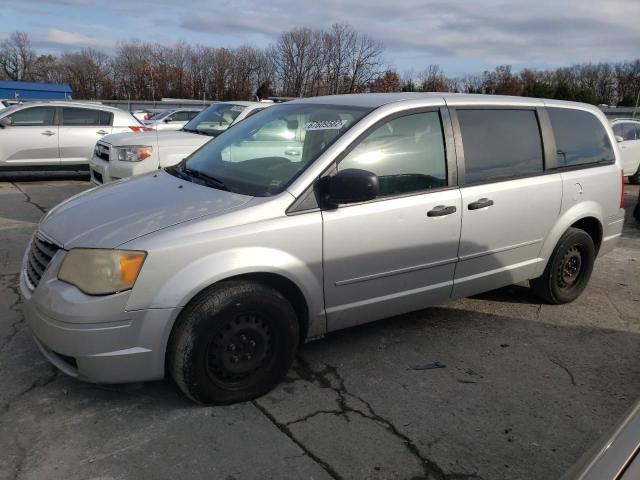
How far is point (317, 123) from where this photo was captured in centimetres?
360

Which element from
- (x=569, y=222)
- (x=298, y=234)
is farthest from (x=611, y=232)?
(x=298, y=234)

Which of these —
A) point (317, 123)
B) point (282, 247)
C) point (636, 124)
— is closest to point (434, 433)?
point (282, 247)

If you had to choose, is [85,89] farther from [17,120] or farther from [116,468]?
[116,468]

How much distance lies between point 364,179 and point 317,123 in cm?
78

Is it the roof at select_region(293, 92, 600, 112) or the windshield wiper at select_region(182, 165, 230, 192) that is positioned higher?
the roof at select_region(293, 92, 600, 112)

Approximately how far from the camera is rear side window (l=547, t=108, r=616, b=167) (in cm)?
440

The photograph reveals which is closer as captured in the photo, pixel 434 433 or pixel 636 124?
pixel 434 433

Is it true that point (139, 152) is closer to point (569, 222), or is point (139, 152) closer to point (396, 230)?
point (396, 230)

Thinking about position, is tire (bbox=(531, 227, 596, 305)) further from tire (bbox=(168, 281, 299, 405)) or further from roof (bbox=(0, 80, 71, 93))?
roof (bbox=(0, 80, 71, 93))

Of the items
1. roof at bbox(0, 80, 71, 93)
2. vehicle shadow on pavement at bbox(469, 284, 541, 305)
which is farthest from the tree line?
vehicle shadow on pavement at bbox(469, 284, 541, 305)

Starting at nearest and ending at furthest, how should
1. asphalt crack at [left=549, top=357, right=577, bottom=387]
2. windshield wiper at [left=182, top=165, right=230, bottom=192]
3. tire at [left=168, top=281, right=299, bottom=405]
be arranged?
tire at [left=168, top=281, right=299, bottom=405], windshield wiper at [left=182, top=165, right=230, bottom=192], asphalt crack at [left=549, top=357, right=577, bottom=387]

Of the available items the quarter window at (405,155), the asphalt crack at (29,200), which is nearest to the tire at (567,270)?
the quarter window at (405,155)

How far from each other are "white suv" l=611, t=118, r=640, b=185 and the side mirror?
38.7 feet

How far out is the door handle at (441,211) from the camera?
352cm
